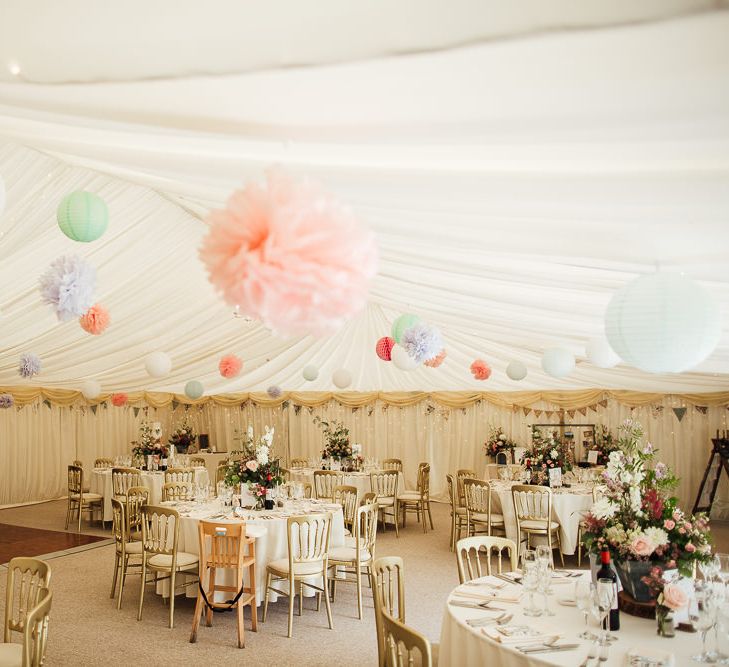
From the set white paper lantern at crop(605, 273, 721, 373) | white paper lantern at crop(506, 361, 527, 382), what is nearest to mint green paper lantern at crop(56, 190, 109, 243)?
white paper lantern at crop(605, 273, 721, 373)

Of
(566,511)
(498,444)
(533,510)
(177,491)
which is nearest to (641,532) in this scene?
(533,510)

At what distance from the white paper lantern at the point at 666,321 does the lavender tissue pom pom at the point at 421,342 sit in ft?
9.26

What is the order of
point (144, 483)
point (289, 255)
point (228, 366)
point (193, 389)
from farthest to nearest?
point (193, 389) → point (144, 483) → point (228, 366) → point (289, 255)

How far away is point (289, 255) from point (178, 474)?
8847 millimetres

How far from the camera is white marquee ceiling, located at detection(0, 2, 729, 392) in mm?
1657

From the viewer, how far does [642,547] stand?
3.46 meters

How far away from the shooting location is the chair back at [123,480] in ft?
31.5

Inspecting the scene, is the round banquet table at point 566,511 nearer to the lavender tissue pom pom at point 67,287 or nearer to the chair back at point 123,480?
the chair back at point 123,480

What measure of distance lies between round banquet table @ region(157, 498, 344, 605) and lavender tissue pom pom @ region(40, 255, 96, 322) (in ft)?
9.74

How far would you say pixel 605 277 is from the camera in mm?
4121

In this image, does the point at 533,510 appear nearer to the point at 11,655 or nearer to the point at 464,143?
the point at 11,655

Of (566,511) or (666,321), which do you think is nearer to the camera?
(666,321)

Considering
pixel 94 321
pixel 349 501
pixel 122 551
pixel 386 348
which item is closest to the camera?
pixel 94 321

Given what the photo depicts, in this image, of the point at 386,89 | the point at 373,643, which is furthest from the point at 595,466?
the point at 386,89
